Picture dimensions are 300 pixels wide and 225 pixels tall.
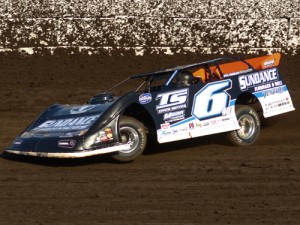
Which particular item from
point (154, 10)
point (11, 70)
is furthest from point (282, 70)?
point (11, 70)

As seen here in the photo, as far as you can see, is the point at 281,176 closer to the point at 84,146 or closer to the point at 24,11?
the point at 84,146

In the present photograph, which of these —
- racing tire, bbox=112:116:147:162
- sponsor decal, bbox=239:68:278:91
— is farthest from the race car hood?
sponsor decal, bbox=239:68:278:91

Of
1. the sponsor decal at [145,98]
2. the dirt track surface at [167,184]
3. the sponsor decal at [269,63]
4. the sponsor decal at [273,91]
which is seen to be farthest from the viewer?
the sponsor decal at [269,63]

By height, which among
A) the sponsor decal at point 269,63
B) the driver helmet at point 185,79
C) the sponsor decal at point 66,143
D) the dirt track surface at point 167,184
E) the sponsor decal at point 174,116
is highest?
the sponsor decal at point 269,63

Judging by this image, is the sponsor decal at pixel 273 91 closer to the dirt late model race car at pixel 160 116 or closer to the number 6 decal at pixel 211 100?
the dirt late model race car at pixel 160 116

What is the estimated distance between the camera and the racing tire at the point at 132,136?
9031 millimetres

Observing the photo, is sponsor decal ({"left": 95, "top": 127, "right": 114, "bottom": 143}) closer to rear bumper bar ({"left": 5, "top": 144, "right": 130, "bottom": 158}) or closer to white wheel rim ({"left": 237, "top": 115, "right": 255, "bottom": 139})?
rear bumper bar ({"left": 5, "top": 144, "right": 130, "bottom": 158})

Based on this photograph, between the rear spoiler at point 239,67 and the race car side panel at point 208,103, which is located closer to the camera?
the race car side panel at point 208,103

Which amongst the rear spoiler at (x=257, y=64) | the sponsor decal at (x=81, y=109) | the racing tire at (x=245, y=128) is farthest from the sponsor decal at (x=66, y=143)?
the rear spoiler at (x=257, y=64)

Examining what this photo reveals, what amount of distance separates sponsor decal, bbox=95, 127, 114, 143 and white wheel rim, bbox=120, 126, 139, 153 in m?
0.28

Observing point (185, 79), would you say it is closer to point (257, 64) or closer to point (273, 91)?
point (273, 91)

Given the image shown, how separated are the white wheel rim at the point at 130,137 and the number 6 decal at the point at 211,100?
91 cm

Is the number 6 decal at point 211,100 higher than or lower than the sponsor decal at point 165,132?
higher

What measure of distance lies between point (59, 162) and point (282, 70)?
729 centimetres
